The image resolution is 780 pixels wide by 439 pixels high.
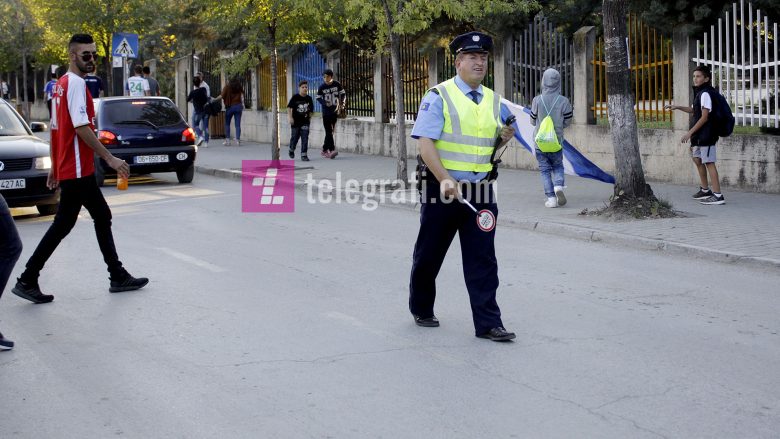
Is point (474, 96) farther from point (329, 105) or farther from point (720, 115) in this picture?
point (329, 105)

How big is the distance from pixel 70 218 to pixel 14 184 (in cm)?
543

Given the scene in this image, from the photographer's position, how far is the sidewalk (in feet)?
34.2

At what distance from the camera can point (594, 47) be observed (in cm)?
1833

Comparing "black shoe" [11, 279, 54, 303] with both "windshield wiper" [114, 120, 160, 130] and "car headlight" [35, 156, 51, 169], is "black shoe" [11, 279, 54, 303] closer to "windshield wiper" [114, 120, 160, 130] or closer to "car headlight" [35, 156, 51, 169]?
"car headlight" [35, 156, 51, 169]

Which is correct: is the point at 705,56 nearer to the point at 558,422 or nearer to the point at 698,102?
the point at 698,102

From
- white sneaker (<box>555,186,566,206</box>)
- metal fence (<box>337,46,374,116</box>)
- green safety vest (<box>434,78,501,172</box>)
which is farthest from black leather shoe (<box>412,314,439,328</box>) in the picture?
metal fence (<box>337,46,374,116</box>)

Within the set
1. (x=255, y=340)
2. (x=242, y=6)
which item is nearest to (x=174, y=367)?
(x=255, y=340)

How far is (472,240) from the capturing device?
275 inches

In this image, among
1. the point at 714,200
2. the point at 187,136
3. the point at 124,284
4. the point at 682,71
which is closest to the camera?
the point at 124,284

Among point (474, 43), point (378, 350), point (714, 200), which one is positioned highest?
point (474, 43)

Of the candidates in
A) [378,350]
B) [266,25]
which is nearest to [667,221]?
[378,350]

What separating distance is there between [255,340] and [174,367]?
783 mm

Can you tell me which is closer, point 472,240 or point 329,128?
point 472,240

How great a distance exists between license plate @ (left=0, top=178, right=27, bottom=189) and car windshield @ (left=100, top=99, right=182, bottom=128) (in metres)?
5.24
